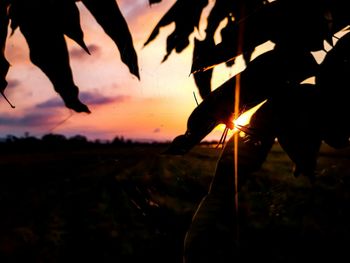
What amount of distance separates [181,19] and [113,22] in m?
0.37

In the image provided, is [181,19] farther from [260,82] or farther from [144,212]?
[144,212]

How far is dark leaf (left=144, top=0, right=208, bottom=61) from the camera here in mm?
1032

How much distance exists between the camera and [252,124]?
0.55 m

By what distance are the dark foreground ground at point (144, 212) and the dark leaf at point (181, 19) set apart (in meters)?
0.83

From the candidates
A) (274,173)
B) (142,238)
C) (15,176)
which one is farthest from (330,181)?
(15,176)

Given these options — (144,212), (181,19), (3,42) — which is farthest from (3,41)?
(144,212)

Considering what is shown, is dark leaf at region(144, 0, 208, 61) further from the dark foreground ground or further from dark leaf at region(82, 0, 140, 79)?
the dark foreground ground

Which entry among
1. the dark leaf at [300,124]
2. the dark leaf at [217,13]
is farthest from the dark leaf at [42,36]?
the dark leaf at [217,13]

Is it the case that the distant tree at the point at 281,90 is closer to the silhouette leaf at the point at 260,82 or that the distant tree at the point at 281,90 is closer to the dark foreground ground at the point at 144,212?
the silhouette leaf at the point at 260,82

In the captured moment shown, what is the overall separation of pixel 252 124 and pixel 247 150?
56mm

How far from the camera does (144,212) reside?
2619 millimetres

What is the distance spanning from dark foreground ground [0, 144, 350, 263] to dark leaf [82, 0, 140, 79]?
3.43ft

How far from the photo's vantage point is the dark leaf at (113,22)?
834 mm

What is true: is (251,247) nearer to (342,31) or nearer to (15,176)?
→ (342,31)
